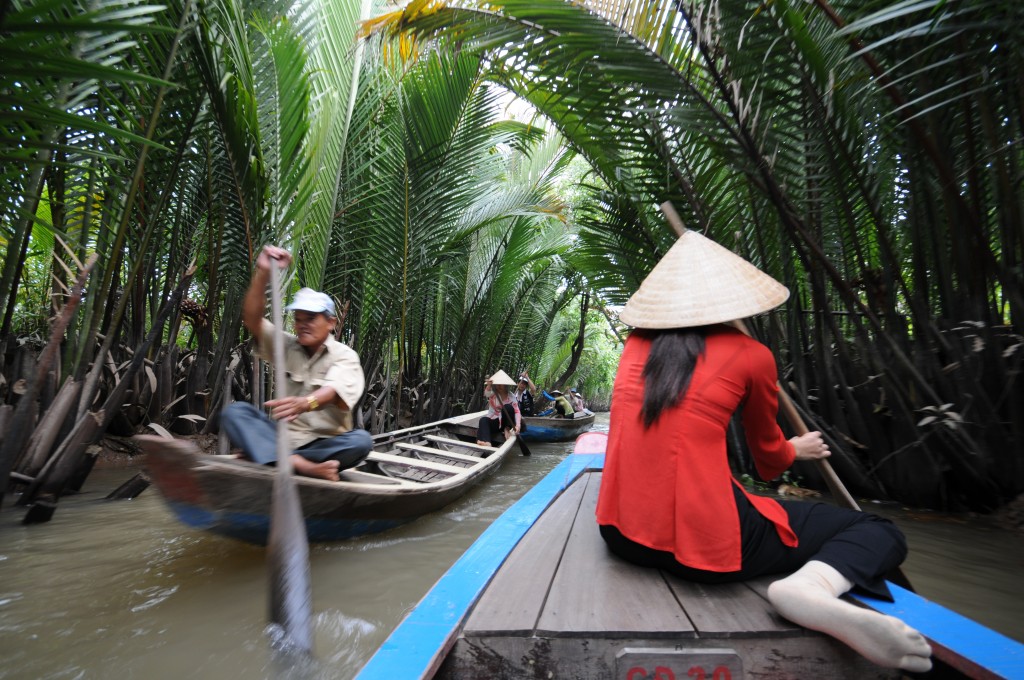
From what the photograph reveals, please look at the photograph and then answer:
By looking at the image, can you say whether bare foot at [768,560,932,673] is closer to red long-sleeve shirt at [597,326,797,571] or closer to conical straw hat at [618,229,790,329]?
red long-sleeve shirt at [597,326,797,571]

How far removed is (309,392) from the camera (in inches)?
129

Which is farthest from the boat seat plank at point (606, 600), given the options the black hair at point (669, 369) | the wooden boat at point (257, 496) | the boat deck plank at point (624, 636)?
the wooden boat at point (257, 496)

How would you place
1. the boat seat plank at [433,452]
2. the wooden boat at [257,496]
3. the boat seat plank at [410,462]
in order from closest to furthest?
1. the wooden boat at [257,496]
2. the boat seat plank at [410,462]
3. the boat seat plank at [433,452]

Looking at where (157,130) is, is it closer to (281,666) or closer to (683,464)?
(281,666)

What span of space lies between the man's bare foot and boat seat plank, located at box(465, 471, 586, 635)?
1.42 m

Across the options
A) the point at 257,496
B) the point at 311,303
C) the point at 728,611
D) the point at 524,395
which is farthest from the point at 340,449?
the point at 524,395

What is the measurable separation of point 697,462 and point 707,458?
0.03m

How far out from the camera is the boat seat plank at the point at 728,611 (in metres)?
1.27

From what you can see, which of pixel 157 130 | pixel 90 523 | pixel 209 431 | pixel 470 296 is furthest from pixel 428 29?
pixel 470 296

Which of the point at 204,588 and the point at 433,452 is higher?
the point at 433,452

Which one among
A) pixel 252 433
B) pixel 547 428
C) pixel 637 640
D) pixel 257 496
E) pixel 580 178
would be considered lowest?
pixel 547 428

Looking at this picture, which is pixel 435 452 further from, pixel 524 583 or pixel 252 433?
pixel 524 583

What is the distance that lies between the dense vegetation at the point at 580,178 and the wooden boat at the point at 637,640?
4.18ft

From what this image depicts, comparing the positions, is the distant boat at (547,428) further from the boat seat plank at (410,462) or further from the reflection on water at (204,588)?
the reflection on water at (204,588)
